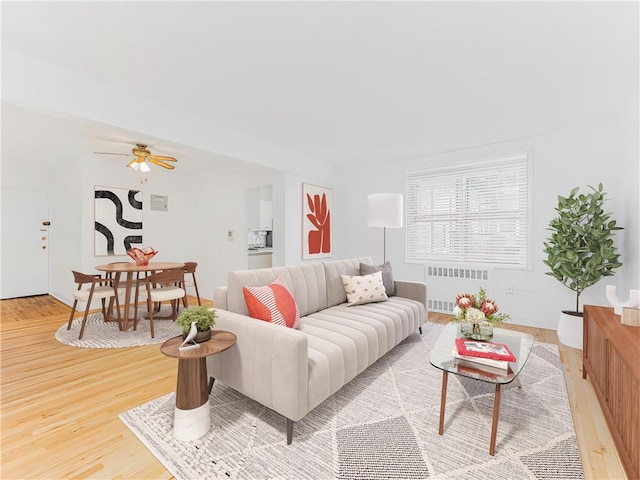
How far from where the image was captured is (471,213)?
4.34 meters

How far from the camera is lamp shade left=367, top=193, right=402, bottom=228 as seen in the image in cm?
375

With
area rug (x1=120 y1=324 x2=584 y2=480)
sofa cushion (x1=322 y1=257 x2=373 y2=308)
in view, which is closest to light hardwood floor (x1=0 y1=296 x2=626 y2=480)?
area rug (x1=120 y1=324 x2=584 y2=480)

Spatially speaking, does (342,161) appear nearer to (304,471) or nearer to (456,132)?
(456,132)

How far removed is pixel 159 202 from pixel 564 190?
6.13 meters

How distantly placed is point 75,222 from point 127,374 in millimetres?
3391

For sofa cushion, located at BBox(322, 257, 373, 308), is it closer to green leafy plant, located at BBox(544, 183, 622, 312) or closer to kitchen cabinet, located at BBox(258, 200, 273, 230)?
green leafy plant, located at BBox(544, 183, 622, 312)

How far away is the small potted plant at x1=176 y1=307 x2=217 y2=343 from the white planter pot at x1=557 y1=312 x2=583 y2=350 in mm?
3582

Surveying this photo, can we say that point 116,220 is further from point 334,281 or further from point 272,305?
point 272,305

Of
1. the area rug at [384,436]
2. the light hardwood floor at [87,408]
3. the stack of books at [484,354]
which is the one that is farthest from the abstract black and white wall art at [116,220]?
the stack of books at [484,354]

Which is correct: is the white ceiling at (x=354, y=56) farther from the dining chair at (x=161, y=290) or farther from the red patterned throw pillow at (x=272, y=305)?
the dining chair at (x=161, y=290)

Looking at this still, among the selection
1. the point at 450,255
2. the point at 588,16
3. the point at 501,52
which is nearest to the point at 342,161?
the point at 450,255

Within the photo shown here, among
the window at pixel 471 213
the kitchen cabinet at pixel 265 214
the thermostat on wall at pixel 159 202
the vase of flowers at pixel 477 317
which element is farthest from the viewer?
the kitchen cabinet at pixel 265 214

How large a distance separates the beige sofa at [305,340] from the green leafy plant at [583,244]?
1625mm

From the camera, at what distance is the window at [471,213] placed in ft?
13.1
